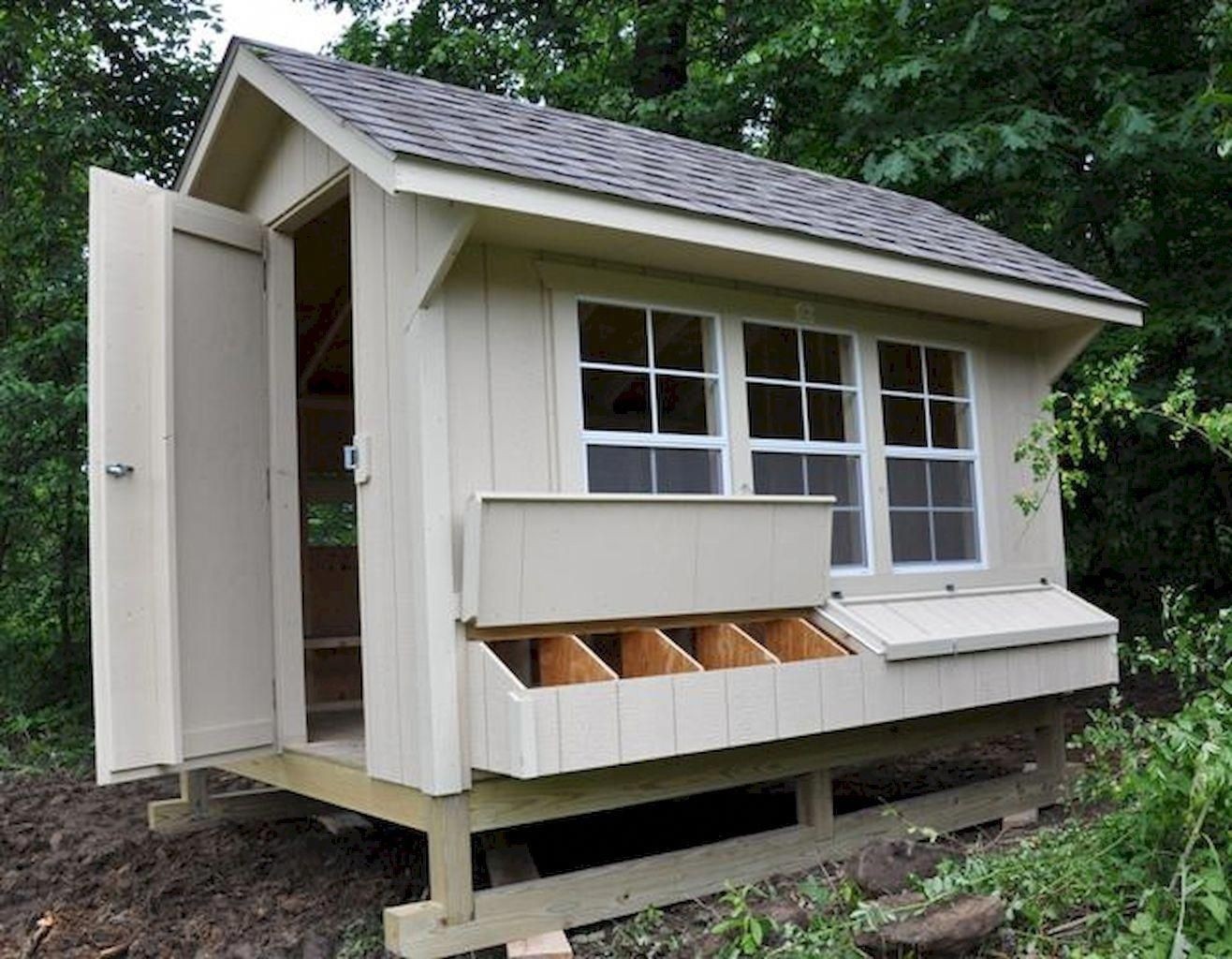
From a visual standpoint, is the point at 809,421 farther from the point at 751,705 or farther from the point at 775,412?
the point at 751,705

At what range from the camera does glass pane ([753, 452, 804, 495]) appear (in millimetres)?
4879

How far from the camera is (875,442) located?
5340 mm

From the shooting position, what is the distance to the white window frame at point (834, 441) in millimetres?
4930

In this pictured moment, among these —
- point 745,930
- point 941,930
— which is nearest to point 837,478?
point 745,930

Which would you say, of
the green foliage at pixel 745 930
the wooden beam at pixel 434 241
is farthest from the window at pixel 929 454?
the wooden beam at pixel 434 241

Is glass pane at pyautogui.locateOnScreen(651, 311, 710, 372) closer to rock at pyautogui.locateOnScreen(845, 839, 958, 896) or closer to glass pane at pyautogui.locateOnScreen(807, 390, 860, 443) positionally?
glass pane at pyautogui.locateOnScreen(807, 390, 860, 443)

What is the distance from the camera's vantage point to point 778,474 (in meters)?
4.97

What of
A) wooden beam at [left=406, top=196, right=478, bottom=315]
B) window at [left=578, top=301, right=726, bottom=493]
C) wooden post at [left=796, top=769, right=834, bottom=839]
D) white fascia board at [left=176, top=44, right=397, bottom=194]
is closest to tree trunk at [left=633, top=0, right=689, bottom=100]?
white fascia board at [left=176, top=44, right=397, bottom=194]

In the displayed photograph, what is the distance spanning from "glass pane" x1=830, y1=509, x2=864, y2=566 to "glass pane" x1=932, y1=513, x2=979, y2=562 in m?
0.58

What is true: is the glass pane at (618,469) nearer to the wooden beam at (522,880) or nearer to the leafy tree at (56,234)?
the wooden beam at (522,880)

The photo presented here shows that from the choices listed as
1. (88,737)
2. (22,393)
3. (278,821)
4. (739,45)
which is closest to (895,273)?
(278,821)

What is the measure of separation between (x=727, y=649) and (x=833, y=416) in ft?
4.55

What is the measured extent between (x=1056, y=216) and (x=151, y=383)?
7.98 meters

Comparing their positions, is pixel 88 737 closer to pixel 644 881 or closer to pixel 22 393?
pixel 22 393
